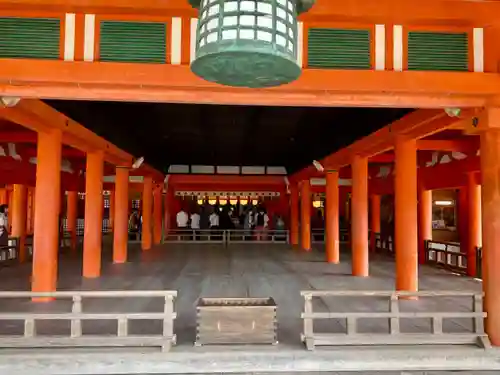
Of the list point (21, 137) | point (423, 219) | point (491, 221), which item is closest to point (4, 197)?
point (21, 137)

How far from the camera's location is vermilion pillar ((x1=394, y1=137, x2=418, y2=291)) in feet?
23.1

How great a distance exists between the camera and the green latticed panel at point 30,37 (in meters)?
3.93

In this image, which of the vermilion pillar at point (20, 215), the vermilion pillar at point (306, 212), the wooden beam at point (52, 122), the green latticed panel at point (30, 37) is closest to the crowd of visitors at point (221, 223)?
the vermilion pillar at point (306, 212)

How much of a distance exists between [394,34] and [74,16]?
121 inches

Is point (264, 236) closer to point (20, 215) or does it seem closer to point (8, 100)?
point (20, 215)

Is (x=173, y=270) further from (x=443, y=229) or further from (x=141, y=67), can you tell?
(x=443, y=229)

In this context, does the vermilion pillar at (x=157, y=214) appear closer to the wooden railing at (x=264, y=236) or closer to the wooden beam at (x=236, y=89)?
the wooden railing at (x=264, y=236)

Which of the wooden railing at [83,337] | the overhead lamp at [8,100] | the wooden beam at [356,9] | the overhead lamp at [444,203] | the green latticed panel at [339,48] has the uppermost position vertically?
the wooden beam at [356,9]

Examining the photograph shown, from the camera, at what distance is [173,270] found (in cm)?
1009

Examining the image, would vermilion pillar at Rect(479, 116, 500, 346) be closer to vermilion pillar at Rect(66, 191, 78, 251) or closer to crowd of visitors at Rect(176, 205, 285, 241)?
vermilion pillar at Rect(66, 191, 78, 251)

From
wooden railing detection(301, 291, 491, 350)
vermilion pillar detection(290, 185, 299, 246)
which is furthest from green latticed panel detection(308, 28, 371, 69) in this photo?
vermilion pillar detection(290, 185, 299, 246)

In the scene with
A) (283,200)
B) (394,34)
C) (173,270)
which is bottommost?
(173,270)

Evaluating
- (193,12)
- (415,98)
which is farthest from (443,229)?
(193,12)

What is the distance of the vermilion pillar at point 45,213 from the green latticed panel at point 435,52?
17.7ft
